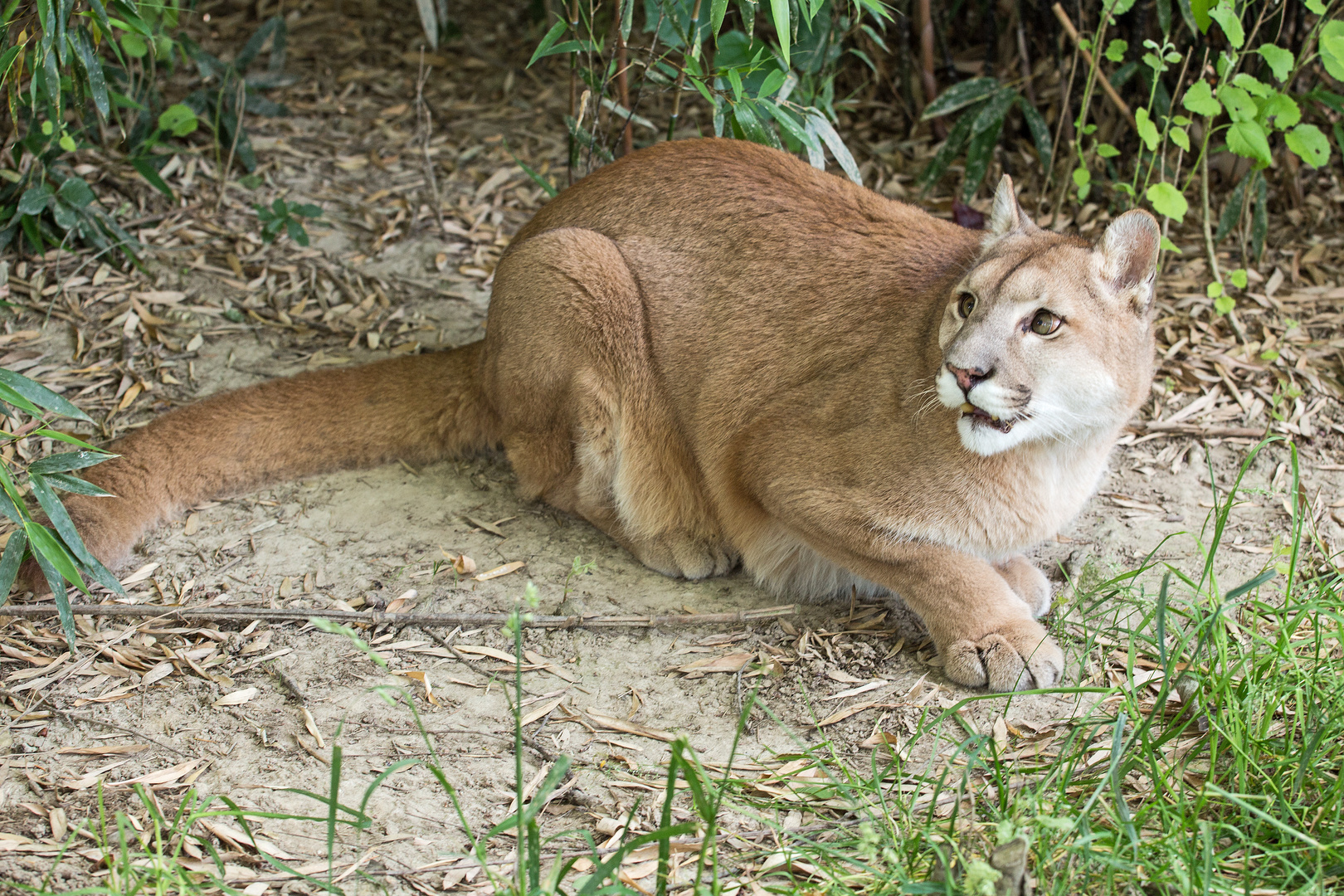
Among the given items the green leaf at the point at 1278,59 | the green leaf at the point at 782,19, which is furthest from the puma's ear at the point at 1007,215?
the green leaf at the point at 1278,59

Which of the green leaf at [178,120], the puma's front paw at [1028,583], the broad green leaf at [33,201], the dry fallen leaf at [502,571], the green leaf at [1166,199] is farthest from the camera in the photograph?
the green leaf at [178,120]

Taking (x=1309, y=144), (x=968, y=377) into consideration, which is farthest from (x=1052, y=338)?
(x=1309, y=144)

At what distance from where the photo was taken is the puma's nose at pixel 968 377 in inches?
109

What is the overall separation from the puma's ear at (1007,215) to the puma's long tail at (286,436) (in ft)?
5.69

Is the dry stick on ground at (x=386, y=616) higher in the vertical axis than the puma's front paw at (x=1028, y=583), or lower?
lower

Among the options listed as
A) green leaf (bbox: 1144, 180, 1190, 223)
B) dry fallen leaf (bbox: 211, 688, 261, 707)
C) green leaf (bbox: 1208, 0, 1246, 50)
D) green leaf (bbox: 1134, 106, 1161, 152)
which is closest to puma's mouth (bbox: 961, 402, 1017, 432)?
green leaf (bbox: 1144, 180, 1190, 223)

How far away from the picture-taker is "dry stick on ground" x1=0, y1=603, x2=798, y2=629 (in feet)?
10.4

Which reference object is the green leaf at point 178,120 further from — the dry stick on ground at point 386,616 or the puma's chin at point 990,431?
the puma's chin at point 990,431

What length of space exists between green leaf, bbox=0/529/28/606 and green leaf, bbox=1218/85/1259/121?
3.90 meters

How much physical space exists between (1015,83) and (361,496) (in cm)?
331

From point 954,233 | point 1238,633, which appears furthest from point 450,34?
point 1238,633

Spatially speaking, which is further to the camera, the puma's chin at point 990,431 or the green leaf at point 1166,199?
the green leaf at point 1166,199

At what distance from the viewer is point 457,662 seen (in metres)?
3.16

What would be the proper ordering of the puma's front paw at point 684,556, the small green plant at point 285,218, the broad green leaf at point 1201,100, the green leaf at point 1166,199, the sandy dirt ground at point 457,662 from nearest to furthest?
the sandy dirt ground at point 457,662, the puma's front paw at point 684,556, the broad green leaf at point 1201,100, the green leaf at point 1166,199, the small green plant at point 285,218
